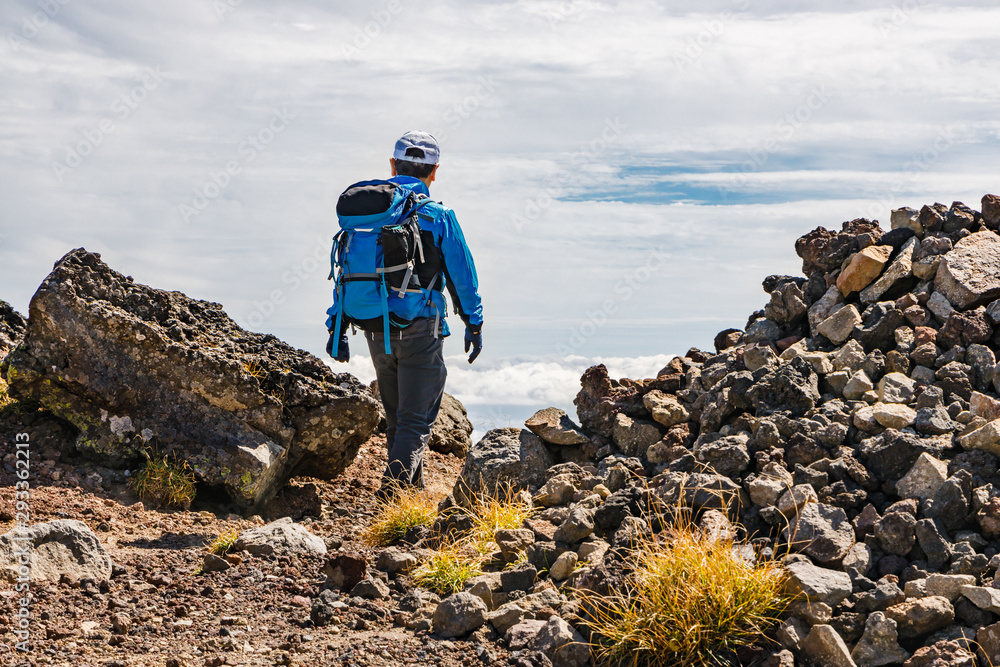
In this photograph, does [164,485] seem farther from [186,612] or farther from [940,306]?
[940,306]

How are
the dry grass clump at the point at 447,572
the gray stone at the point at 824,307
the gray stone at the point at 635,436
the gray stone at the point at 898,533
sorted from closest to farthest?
1. the gray stone at the point at 898,533
2. the dry grass clump at the point at 447,572
3. the gray stone at the point at 635,436
4. the gray stone at the point at 824,307

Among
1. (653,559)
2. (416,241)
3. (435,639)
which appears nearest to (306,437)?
(416,241)

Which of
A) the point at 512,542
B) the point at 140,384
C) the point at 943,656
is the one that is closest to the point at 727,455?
the point at 512,542

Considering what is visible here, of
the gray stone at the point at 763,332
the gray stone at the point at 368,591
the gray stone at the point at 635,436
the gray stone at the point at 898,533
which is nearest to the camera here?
the gray stone at the point at 898,533

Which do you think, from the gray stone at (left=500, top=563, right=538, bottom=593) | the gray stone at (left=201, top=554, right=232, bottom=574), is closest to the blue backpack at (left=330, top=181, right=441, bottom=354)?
the gray stone at (left=201, top=554, right=232, bottom=574)

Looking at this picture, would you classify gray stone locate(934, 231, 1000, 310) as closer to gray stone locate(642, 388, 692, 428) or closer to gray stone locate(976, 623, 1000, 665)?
gray stone locate(642, 388, 692, 428)

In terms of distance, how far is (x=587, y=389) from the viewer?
8820mm

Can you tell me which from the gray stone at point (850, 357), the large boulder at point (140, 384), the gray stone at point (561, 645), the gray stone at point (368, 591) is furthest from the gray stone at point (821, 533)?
the large boulder at point (140, 384)

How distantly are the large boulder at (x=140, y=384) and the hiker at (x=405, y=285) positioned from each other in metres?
1.35

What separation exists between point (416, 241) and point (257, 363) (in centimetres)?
257

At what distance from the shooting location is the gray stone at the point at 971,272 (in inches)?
319

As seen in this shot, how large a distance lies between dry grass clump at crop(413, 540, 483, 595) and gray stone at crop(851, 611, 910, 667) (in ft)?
8.80

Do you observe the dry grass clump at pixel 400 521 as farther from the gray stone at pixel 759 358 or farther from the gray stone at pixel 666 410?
the gray stone at pixel 759 358

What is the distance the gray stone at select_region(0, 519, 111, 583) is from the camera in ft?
20.6
